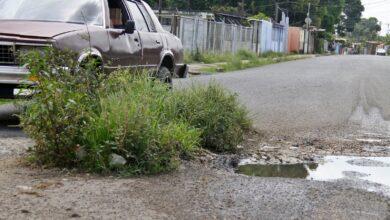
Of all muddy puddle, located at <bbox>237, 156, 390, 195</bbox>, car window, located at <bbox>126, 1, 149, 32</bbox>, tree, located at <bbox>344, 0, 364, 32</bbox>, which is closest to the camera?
muddy puddle, located at <bbox>237, 156, 390, 195</bbox>

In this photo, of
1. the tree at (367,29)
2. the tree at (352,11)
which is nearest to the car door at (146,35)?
the tree at (352,11)

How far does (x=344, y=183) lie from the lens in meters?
5.26

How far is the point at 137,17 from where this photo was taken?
884cm

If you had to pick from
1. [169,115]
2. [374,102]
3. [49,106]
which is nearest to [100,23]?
[169,115]

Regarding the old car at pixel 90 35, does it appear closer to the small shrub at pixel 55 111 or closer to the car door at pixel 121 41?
the car door at pixel 121 41

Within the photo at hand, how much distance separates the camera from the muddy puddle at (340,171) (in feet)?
17.8

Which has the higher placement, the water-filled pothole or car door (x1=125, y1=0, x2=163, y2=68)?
car door (x1=125, y1=0, x2=163, y2=68)

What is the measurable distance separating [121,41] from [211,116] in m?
2.04

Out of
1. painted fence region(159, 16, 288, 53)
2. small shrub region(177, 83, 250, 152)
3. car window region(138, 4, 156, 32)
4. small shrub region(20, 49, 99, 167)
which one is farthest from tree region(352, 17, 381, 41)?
small shrub region(20, 49, 99, 167)

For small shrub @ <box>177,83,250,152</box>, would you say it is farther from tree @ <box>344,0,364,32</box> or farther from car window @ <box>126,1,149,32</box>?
tree @ <box>344,0,364,32</box>

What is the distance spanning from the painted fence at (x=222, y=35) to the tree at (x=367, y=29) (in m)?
96.6

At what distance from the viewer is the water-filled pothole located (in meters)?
5.61

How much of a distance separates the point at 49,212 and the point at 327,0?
80226 millimetres

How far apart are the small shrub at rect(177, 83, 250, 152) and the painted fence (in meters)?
18.4
